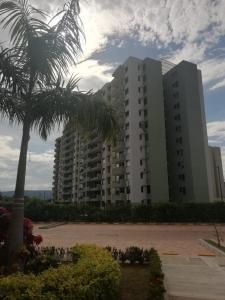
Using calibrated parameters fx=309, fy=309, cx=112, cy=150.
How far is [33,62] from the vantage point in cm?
927

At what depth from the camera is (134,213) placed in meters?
A: 44.3

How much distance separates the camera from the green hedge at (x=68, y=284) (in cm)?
544

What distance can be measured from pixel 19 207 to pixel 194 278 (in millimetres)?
6090

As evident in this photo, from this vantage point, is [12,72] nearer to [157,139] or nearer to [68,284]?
[68,284]

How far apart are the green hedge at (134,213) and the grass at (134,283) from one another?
106 ft

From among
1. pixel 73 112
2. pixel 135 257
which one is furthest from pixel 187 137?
pixel 73 112

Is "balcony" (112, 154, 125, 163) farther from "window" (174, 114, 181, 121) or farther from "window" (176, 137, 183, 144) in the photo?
"window" (174, 114, 181, 121)

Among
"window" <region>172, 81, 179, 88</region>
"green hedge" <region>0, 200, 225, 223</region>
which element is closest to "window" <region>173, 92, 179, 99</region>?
"window" <region>172, 81, 179, 88</region>

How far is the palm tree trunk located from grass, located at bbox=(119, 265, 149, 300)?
10.1 ft

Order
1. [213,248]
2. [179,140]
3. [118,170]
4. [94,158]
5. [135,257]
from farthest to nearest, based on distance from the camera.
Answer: [94,158] < [179,140] < [118,170] < [213,248] < [135,257]

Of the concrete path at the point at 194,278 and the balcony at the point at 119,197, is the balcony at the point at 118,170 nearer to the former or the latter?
the balcony at the point at 119,197

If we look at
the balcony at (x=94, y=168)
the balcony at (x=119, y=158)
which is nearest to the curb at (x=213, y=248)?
the balcony at (x=119, y=158)

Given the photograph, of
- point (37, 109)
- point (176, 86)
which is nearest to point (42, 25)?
point (37, 109)

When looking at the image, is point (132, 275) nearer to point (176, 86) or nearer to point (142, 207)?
point (142, 207)
